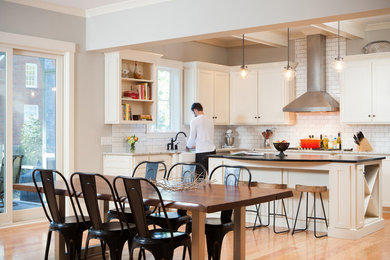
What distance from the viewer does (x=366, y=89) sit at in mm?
7926

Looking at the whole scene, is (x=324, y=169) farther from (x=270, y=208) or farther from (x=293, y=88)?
(x=293, y=88)

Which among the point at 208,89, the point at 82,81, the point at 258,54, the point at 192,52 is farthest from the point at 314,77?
the point at 82,81

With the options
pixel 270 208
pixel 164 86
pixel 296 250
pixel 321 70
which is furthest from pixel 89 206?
pixel 321 70

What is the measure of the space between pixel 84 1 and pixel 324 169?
3581 mm

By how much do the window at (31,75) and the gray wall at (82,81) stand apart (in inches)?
15.8

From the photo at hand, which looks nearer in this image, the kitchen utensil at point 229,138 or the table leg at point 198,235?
the table leg at point 198,235

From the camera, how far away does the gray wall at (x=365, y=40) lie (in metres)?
8.15

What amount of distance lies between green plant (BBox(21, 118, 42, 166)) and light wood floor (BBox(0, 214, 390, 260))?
0.88m

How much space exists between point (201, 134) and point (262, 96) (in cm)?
206

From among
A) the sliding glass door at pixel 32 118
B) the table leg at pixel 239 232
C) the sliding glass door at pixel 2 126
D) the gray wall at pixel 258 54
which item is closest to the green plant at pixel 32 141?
the sliding glass door at pixel 32 118

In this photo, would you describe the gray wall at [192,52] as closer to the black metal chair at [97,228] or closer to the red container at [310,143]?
the red container at [310,143]

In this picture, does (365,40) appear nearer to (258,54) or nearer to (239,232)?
(258,54)

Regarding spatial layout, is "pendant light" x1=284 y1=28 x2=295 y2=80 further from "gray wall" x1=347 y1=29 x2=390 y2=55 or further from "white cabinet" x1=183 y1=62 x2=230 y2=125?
"white cabinet" x1=183 y1=62 x2=230 y2=125

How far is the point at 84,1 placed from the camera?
634cm
